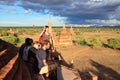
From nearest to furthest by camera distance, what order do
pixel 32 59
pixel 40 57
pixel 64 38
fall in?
1. pixel 40 57
2. pixel 32 59
3. pixel 64 38

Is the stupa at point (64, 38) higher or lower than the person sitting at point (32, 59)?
lower

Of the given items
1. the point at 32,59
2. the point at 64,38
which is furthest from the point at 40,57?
the point at 64,38

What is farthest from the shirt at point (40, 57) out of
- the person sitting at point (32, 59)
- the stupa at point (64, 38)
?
the stupa at point (64, 38)

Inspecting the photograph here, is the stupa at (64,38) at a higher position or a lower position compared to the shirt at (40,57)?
lower

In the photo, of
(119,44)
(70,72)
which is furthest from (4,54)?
(119,44)

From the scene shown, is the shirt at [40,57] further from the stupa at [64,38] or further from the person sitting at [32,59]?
the stupa at [64,38]

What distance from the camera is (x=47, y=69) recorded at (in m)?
6.37

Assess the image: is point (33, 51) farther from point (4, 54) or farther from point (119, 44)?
point (119, 44)

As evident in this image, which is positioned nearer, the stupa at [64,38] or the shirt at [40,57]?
the shirt at [40,57]

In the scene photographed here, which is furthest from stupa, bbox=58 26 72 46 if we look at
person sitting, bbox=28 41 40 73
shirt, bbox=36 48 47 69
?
shirt, bbox=36 48 47 69

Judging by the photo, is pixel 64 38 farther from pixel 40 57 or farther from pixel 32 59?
pixel 40 57

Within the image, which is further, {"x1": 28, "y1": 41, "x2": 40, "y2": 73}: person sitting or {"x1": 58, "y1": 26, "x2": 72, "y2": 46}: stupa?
{"x1": 58, "y1": 26, "x2": 72, "y2": 46}: stupa

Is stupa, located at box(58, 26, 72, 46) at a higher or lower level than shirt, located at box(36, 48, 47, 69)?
lower

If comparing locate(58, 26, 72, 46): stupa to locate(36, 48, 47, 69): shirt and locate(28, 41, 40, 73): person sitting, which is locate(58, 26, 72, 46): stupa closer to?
locate(28, 41, 40, 73): person sitting
